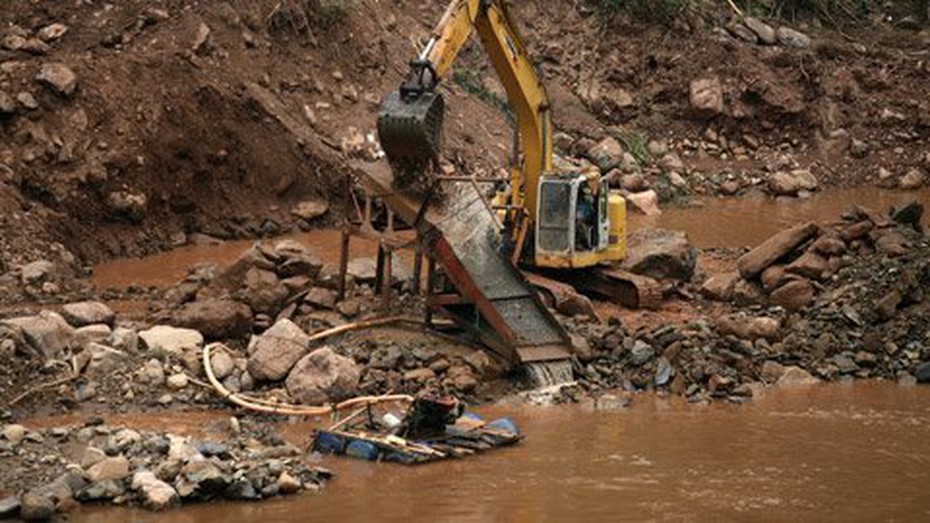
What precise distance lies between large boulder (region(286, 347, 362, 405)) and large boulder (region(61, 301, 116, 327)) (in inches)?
113

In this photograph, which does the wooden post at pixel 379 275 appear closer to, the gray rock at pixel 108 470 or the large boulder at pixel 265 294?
the large boulder at pixel 265 294

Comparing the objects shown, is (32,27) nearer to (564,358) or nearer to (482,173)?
→ (482,173)

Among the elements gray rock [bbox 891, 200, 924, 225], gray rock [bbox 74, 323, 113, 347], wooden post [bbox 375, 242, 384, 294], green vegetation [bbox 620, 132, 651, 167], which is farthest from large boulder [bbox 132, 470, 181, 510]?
green vegetation [bbox 620, 132, 651, 167]

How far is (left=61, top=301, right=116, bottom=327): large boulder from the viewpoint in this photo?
1783 cm

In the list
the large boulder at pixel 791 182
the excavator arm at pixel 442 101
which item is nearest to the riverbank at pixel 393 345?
the excavator arm at pixel 442 101

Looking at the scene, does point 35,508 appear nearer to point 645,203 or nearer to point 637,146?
point 645,203

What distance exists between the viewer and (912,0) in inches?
1443

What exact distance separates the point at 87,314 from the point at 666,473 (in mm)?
7143

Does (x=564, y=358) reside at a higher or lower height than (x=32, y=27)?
lower

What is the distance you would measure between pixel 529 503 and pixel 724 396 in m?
4.17

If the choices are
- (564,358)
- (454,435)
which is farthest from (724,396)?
(454,435)

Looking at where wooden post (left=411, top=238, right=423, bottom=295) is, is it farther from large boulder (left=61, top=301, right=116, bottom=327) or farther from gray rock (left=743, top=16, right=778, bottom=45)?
gray rock (left=743, top=16, right=778, bottom=45)

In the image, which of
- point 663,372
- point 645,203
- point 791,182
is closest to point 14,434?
point 663,372

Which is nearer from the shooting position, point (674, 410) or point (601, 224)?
point (674, 410)
